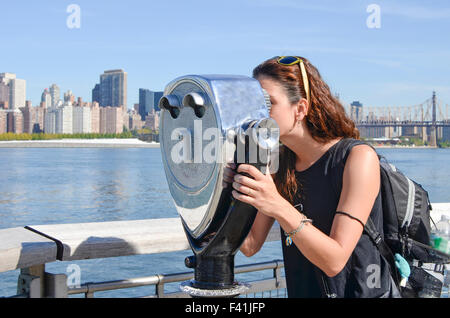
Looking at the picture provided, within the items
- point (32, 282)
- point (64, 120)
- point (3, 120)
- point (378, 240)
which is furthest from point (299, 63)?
point (3, 120)

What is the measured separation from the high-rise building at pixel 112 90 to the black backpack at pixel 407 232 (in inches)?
4123

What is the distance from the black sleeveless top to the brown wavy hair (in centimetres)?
3

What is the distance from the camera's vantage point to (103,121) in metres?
98.8

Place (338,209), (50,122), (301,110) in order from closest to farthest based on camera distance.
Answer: (338,209)
(301,110)
(50,122)

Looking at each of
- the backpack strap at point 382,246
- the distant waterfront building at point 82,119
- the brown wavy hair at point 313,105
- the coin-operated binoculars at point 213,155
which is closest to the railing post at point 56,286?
the coin-operated binoculars at point 213,155

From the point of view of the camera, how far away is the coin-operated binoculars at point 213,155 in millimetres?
1157

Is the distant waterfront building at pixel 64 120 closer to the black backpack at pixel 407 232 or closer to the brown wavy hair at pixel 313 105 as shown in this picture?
the brown wavy hair at pixel 313 105

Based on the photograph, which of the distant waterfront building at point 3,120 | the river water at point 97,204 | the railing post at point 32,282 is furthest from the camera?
the distant waterfront building at point 3,120

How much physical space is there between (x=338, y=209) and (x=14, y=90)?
11532 cm

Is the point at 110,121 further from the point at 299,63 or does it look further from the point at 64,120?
the point at 299,63

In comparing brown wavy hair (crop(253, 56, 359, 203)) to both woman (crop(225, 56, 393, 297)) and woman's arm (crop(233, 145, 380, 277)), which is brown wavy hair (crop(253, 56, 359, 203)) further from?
woman's arm (crop(233, 145, 380, 277))

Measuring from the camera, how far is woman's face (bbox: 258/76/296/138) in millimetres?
1354

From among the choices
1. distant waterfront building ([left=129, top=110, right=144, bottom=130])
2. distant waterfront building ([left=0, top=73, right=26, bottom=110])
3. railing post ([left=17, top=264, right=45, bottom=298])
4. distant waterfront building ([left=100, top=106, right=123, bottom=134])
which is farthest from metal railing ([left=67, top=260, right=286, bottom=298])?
distant waterfront building ([left=0, top=73, right=26, bottom=110])

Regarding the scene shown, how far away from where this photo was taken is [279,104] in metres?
1.36
